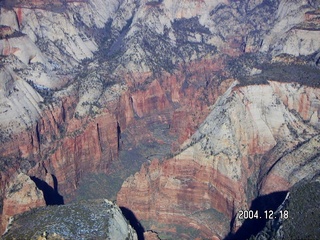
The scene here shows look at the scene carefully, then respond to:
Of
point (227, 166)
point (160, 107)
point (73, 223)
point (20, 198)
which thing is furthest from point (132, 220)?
point (160, 107)

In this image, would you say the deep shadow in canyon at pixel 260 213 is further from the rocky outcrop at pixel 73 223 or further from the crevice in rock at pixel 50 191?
the crevice in rock at pixel 50 191

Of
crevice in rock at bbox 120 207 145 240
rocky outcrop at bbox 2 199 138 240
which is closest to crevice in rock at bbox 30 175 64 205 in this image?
crevice in rock at bbox 120 207 145 240

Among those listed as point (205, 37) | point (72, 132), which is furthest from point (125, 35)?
point (72, 132)

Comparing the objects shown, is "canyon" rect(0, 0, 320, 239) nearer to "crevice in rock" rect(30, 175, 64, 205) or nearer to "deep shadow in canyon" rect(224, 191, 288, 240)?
"crevice in rock" rect(30, 175, 64, 205)

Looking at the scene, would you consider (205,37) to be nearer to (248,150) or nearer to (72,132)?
(72,132)

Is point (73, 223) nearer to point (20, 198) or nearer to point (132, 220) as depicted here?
point (20, 198)
